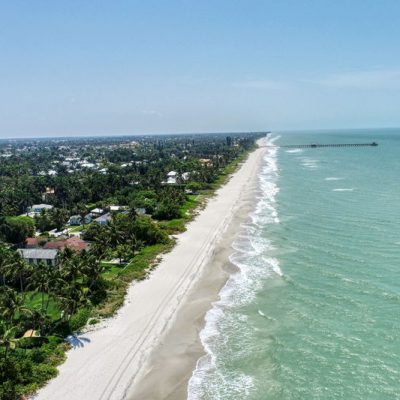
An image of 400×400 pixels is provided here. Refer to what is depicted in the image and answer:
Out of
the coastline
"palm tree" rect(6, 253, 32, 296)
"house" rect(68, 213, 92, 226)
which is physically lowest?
the coastline

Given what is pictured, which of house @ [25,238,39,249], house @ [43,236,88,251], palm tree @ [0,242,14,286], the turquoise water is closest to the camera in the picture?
the turquoise water

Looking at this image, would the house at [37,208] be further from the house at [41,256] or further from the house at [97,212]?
the house at [41,256]

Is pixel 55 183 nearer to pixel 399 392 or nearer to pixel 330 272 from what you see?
pixel 330 272

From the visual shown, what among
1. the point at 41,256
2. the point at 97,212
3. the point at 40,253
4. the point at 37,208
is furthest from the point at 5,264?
the point at 37,208

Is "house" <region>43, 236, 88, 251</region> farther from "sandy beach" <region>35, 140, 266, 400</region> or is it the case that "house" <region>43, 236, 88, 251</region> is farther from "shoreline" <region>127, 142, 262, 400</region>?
"shoreline" <region>127, 142, 262, 400</region>

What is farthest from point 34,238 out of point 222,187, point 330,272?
point 222,187

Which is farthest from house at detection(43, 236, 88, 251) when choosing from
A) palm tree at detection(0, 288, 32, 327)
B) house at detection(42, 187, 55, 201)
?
house at detection(42, 187, 55, 201)
